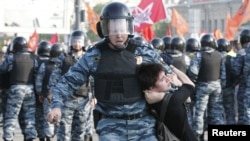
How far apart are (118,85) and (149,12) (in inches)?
552

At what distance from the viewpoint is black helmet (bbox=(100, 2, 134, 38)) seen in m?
6.02

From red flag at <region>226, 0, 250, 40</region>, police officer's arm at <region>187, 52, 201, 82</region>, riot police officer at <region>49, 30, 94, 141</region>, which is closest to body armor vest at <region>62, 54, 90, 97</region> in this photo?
riot police officer at <region>49, 30, 94, 141</region>

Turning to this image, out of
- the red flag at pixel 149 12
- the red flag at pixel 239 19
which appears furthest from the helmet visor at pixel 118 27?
the red flag at pixel 239 19

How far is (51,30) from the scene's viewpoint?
41125 mm

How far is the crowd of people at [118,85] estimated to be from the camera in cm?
588

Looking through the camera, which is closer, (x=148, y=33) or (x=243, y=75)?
(x=243, y=75)

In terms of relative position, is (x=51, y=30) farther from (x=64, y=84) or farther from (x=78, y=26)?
(x=64, y=84)

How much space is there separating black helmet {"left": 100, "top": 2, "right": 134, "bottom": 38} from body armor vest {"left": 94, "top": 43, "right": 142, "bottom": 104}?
19 cm

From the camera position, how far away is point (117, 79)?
19.3 feet

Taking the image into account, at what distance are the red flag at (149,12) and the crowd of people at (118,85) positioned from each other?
5.60 m

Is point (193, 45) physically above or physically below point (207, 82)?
above

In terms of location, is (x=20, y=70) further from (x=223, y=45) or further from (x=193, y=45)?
(x=223, y=45)

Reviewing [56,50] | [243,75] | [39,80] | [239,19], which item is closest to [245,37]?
[243,75]

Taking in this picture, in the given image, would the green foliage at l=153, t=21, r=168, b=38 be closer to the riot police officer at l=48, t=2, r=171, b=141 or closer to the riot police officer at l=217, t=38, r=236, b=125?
the riot police officer at l=217, t=38, r=236, b=125
